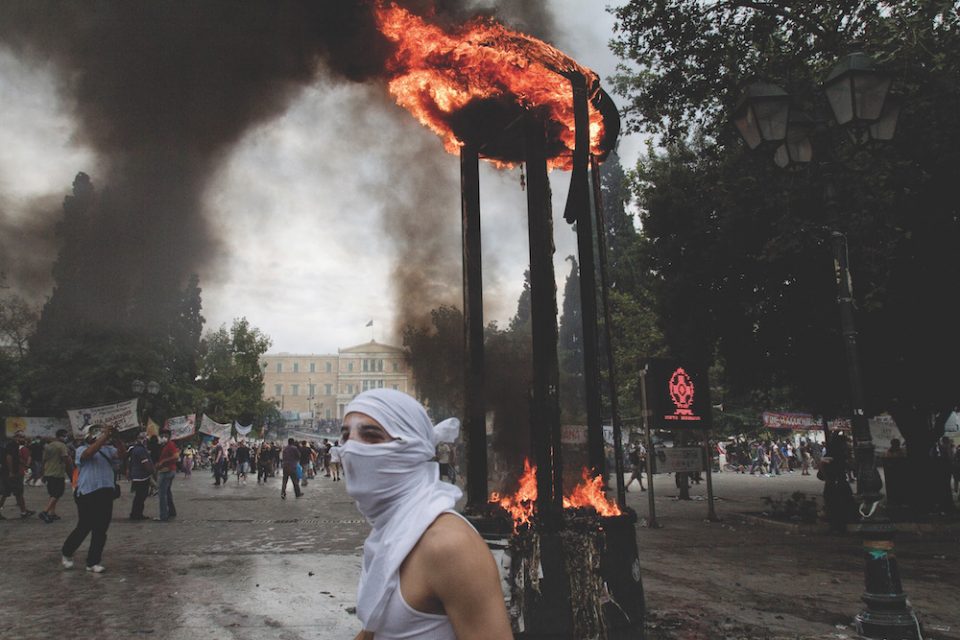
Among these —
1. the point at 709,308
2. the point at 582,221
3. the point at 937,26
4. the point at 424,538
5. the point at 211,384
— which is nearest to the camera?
the point at 424,538

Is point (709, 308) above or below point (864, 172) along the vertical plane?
below

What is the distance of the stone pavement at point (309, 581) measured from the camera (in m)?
5.91

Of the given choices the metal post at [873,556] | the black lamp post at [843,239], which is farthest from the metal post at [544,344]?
the metal post at [873,556]

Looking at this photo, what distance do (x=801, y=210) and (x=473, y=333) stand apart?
7010mm

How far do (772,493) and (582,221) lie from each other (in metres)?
19.6

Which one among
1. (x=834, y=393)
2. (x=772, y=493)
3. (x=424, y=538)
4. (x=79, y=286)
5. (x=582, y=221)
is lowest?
(x=772, y=493)

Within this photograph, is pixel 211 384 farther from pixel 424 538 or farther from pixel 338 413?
pixel 424 538

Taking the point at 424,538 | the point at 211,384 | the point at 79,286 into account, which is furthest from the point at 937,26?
the point at 211,384

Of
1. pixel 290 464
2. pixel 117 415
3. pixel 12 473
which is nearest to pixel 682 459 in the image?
pixel 290 464

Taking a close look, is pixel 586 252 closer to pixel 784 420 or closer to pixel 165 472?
pixel 165 472

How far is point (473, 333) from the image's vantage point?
666cm

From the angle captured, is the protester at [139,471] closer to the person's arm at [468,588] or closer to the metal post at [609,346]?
the metal post at [609,346]

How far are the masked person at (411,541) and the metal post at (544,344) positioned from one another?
133 inches

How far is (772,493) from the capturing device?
2211cm
